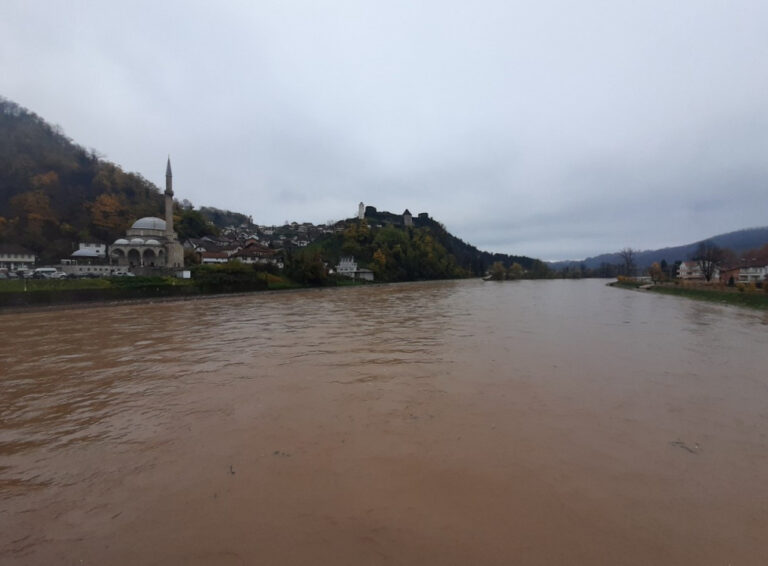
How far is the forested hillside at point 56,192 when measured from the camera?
190 feet

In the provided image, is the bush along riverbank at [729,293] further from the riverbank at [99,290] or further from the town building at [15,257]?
the town building at [15,257]

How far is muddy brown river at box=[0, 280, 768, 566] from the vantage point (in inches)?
128

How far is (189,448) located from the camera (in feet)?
16.9

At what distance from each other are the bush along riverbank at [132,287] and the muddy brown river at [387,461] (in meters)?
23.1

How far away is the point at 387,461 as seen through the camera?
4773 millimetres

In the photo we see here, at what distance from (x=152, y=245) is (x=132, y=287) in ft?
82.1

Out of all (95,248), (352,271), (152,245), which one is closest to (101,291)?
(152,245)

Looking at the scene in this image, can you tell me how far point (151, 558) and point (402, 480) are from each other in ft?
8.70

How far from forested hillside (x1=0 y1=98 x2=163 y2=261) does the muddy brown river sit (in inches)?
2684

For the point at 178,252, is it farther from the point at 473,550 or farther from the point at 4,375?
the point at 473,550

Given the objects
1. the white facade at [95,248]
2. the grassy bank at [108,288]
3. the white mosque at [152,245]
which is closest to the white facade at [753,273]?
the grassy bank at [108,288]

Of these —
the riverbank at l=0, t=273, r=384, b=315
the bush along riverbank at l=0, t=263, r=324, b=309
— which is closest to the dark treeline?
the bush along riverbank at l=0, t=263, r=324, b=309

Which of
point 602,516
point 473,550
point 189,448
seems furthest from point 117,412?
point 602,516

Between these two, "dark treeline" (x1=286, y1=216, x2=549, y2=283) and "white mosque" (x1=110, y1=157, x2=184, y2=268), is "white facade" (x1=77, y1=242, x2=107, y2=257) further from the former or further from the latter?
"dark treeline" (x1=286, y1=216, x2=549, y2=283)
